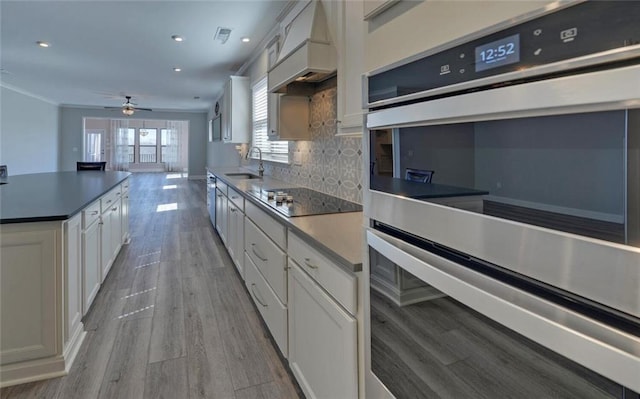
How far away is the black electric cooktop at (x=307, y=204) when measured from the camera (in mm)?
2027

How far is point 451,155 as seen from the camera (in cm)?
74

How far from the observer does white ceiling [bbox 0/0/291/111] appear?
352 cm

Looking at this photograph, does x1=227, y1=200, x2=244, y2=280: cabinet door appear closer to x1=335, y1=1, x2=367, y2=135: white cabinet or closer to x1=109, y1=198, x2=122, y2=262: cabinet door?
x1=109, y1=198, x2=122, y2=262: cabinet door

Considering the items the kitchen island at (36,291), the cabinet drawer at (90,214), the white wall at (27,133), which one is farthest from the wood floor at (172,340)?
the white wall at (27,133)

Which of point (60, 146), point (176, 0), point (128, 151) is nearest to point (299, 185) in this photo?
point (176, 0)

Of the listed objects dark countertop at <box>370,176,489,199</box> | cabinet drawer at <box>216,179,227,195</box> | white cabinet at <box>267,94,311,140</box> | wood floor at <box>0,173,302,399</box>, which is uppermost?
white cabinet at <box>267,94,311,140</box>

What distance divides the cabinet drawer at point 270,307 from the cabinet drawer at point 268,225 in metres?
0.34

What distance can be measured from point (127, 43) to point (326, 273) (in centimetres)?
484

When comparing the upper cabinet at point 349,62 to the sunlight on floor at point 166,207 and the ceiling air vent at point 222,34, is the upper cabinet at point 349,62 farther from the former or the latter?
the sunlight on floor at point 166,207

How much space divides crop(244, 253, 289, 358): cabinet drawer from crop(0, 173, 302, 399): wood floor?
0.50ft

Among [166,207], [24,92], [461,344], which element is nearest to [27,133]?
[24,92]

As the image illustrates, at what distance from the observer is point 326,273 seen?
54.1 inches

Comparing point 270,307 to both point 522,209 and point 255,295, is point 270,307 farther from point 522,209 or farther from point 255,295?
point 522,209

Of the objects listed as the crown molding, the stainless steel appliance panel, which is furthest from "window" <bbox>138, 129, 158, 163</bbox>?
the stainless steel appliance panel
